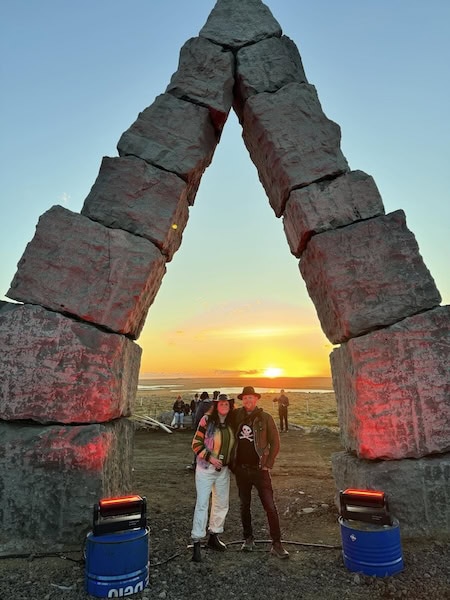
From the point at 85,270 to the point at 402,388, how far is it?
12.1 feet

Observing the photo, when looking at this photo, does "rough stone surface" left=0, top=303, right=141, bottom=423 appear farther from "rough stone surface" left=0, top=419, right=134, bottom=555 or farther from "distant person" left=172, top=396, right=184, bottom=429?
"distant person" left=172, top=396, right=184, bottom=429

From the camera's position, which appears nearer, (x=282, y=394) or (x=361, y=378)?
(x=361, y=378)

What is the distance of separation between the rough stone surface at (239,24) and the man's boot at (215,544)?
6476 millimetres

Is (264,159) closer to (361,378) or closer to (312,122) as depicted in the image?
(312,122)

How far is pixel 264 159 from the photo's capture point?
5520 mm

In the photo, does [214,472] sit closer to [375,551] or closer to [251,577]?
[251,577]

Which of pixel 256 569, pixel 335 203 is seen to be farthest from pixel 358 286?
pixel 256 569

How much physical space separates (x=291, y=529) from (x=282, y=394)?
9518 mm

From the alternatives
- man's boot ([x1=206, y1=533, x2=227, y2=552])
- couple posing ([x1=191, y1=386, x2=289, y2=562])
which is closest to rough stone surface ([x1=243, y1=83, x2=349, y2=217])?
couple posing ([x1=191, y1=386, x2=289, y2=562])

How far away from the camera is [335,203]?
4773 millimetres

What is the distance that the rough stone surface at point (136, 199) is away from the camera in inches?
184

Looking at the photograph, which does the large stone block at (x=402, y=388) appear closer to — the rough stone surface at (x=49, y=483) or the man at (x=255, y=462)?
the man at (x=255, y=462)

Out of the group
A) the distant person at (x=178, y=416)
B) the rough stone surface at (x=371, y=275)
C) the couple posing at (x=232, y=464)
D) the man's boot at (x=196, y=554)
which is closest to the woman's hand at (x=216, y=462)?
the couple posing at (x=232, y=464)

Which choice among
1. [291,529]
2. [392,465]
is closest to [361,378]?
[392,465]
